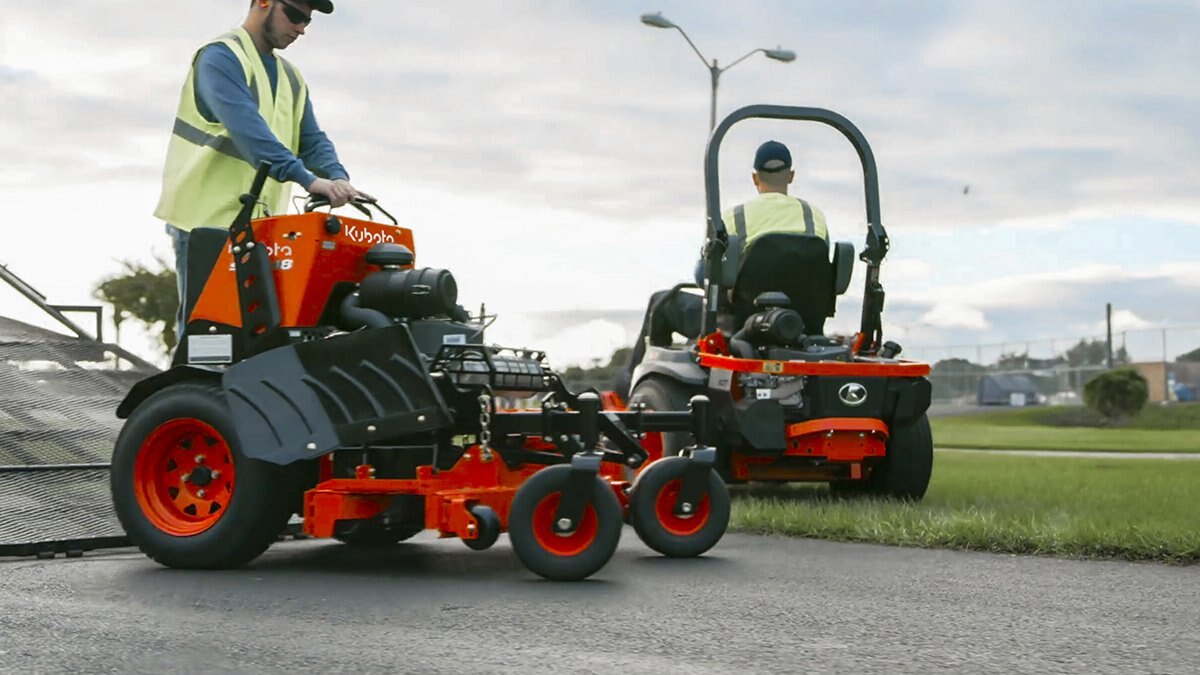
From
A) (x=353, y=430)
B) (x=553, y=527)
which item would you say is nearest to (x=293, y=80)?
(x=353, y=430)

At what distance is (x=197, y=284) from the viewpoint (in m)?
6.11

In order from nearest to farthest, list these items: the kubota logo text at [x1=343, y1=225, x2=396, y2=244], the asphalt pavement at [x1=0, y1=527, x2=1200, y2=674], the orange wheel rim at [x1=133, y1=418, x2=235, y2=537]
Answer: the asphalt pavement at [x1=0, y1=527, x2=1200, y2=674] < the orange wheel rim at [x1=133, y1=418, x2=235, y2=537] < the kubota logo text at [x1=343, y1=225, x2=396, y2=244]

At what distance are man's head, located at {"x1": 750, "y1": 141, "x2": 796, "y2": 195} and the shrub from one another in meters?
26.0

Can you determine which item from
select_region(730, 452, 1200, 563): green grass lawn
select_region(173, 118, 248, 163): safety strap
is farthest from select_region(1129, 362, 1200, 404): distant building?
select_region(173, 118, 248, 163): safety strap

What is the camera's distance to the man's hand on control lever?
592 cm

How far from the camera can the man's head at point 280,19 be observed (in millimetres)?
6094

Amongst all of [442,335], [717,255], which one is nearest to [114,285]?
[717,255]

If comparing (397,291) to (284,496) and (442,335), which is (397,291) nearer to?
(442,335)

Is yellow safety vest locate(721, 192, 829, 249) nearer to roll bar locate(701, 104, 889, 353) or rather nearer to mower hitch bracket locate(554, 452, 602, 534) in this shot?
roll bar locate(701, 104, 889, 353)

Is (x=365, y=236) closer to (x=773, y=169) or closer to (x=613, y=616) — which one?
(x=613, y=616)

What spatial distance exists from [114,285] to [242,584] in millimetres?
24983

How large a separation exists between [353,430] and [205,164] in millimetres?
1371

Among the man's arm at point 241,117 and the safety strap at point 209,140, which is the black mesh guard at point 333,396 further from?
the safety strap at point 209,140

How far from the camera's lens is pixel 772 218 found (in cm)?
900
